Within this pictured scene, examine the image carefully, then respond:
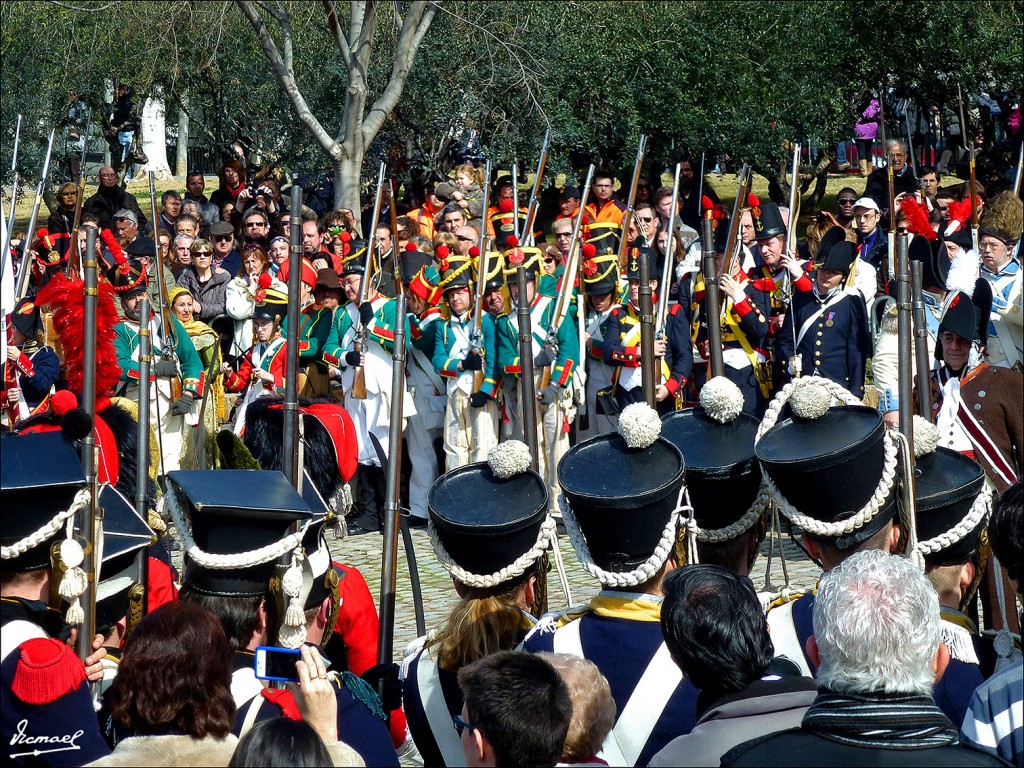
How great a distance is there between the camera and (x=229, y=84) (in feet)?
73.1

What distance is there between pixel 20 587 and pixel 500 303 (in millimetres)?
6209

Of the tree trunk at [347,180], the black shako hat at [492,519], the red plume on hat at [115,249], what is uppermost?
the tree trunk at [347,180]

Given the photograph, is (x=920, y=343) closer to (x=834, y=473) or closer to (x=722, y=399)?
(x=722, y=399)

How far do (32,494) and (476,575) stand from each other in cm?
110

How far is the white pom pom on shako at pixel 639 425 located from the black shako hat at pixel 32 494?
140 cm

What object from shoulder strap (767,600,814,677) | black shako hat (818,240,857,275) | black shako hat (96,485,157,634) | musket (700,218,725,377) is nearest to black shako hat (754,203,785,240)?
black shako hat (818,240,857,275)

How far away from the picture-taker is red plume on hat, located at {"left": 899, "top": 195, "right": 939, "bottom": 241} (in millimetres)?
11164

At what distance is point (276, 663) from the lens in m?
2.98

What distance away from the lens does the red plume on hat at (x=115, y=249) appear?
34.4 feet

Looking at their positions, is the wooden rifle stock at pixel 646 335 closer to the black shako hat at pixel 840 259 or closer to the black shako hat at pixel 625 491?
the black shako hat at pixel 625 491

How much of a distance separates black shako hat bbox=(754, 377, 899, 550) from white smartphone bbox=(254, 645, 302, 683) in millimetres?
1478

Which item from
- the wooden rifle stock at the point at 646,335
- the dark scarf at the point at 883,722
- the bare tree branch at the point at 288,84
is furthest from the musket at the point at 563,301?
the bare tree branch at the point at 288,84

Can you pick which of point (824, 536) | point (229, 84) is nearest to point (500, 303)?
point (824, 536)

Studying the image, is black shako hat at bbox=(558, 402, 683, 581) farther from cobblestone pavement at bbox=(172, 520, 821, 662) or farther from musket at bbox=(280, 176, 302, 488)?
cobblestone pavement at bbox=(172, 520, 821, 662)
